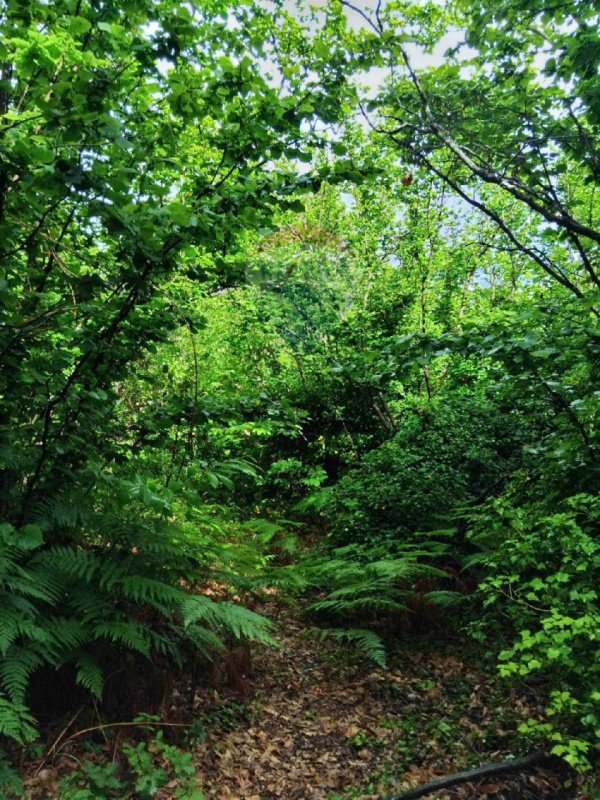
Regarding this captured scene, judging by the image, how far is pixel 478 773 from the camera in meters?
3.08

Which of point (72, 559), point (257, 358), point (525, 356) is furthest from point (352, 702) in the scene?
point (257, 358)

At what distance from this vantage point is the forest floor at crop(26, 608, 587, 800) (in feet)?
10.2

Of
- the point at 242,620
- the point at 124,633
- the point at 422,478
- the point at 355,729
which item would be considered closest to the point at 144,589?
the point at 124,633

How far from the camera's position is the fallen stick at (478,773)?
9.91 feet

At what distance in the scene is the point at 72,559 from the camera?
10.4 ft

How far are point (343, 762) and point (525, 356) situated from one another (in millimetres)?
3054

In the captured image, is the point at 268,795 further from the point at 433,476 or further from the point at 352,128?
the point at 352,128

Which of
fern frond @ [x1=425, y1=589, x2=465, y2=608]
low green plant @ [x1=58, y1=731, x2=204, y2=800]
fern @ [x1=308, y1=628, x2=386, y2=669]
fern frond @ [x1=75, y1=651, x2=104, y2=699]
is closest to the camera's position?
low green plant @ [x1=58, y1=731, x2=204, y2=800]

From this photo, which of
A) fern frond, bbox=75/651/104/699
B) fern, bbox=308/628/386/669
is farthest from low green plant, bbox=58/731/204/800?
fern, bbox=308/628/386/669

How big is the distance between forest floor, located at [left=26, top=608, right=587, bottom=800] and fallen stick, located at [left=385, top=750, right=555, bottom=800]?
40mm

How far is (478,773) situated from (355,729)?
1026 millimetres

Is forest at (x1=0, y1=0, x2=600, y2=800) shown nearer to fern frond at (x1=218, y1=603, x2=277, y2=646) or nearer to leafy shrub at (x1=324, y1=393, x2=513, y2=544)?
fern frond at (x1=218, y1=603, x2=277, y2=646)

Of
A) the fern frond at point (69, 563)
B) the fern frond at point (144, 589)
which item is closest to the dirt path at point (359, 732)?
the fern frond at point (144, 589)

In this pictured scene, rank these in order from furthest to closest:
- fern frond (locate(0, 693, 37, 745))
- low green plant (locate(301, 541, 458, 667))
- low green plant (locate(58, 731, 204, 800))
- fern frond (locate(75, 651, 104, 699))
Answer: low green plant (locate(301, 541, 458, 667)), fern frond (locate(75, 651, 104, 699)), low green plant (locate(58, 731, 204, 800)), fern frond (locate(0, 693, 37, 745))
